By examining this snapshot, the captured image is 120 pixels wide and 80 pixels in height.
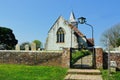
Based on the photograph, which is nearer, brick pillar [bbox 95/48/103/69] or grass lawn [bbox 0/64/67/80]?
grass lawn [bbox 0/64/67/80]

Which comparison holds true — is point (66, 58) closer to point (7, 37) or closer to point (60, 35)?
point (60, 35)

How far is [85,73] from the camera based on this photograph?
68.4 ft

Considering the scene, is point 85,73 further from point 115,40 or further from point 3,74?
point 115,40

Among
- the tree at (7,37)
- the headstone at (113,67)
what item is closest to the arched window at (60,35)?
the tree at (7,37)

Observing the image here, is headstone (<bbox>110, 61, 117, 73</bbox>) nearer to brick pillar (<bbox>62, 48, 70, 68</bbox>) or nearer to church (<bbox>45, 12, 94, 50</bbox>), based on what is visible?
brick pillar (<bbox>62, 48, 70, 68</bbox>)

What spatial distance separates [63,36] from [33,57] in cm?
3324

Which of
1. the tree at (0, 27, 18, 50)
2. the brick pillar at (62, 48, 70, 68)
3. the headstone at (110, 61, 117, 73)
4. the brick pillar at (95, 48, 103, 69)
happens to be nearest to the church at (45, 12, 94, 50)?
the tree at (0, 27, 18, 50)

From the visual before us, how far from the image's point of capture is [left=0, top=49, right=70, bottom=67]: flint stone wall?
26.4 meters

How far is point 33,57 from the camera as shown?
27219 millimetres

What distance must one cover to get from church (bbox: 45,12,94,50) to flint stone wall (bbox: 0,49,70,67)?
30.8 metres

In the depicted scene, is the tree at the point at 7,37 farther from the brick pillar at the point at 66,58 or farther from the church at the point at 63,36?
the brick pillar at the point at 66,58

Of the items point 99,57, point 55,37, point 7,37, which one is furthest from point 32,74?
point 7,37

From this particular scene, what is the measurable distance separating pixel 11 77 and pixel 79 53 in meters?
12.5

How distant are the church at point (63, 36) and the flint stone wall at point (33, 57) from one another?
3080cm
